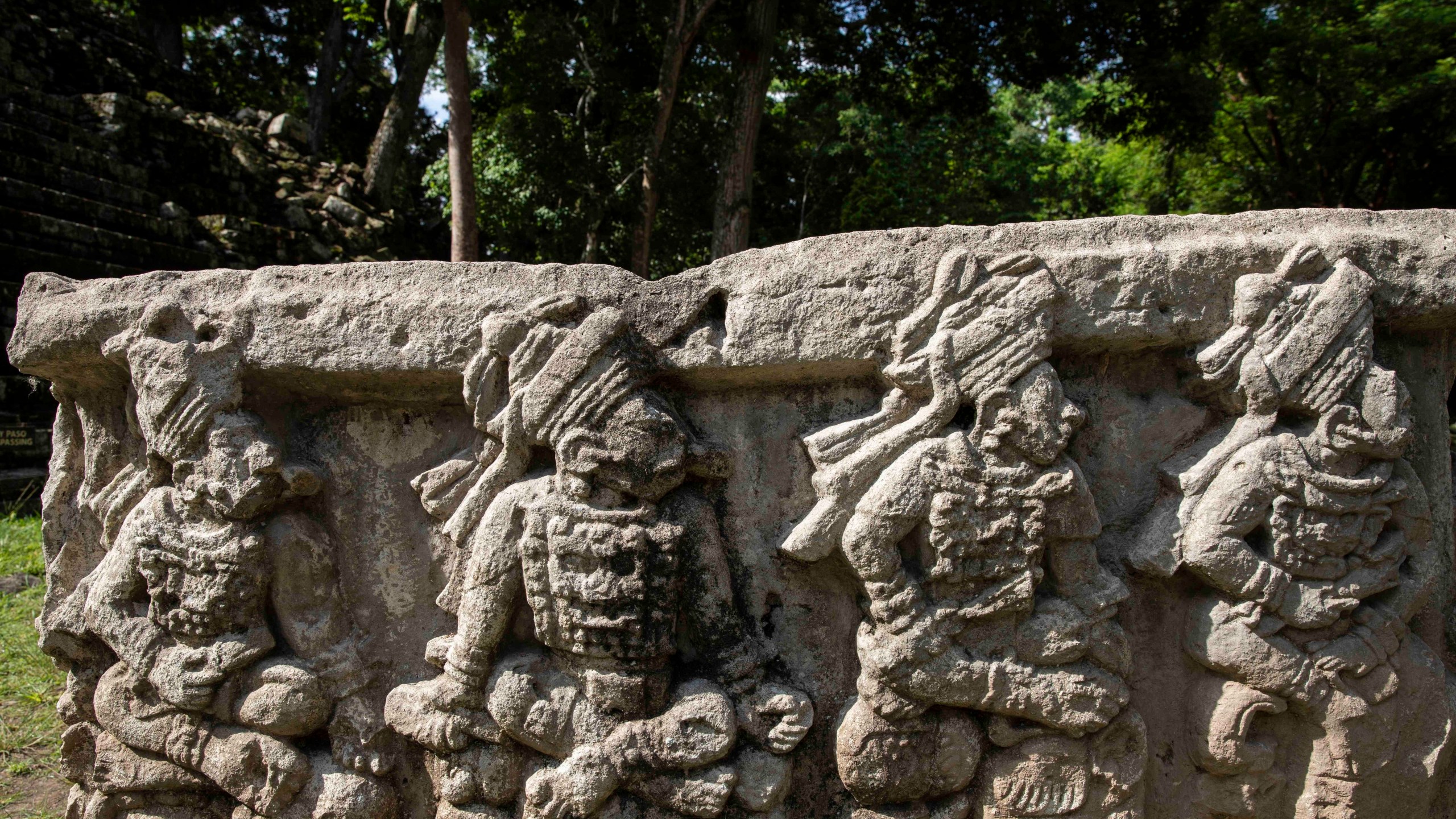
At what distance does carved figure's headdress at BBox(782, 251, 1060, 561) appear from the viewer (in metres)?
2.54

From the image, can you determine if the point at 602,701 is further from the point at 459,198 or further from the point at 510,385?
the point at 459,198

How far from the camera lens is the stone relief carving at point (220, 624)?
9.27ft

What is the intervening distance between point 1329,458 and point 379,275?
2969 millimetres

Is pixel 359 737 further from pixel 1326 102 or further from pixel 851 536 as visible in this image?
pixel 1326 102

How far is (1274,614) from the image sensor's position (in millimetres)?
2555

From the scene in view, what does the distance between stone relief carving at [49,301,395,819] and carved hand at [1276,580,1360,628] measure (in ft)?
9.26

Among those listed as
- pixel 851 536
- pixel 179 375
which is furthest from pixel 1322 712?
pixel 179 375

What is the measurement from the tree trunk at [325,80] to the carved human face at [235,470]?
1643 cm

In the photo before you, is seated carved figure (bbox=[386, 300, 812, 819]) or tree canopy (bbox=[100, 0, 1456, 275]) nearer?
seated carved figure (bbox=[386, 300, 812, 819])

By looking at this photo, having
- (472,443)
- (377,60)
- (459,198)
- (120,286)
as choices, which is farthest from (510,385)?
(377,60)

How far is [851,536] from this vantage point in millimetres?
2553

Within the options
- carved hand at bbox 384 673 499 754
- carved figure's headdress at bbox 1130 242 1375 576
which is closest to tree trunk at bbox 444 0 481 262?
carved hand at bbox 384 673 499 754

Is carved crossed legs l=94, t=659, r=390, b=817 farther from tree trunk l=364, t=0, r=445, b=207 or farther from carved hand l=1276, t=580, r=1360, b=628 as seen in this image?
tree trunk l=364, t=0, r=445, b=207

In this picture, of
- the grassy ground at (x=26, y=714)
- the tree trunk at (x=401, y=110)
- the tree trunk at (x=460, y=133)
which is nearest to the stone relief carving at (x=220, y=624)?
→ the grassy ground at (x=26, y=714)
